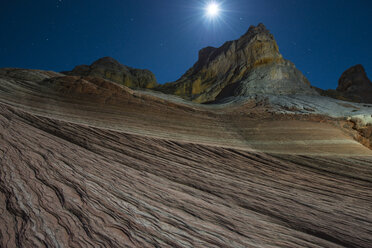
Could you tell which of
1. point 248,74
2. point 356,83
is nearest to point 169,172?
point 248,74

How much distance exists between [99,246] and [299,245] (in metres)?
2.11

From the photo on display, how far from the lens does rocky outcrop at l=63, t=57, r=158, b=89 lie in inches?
1218

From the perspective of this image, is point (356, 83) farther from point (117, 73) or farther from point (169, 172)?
point (117, 73)

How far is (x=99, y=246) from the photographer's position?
4.41ft

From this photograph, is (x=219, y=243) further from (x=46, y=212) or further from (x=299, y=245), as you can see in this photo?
(x=46, y=212)

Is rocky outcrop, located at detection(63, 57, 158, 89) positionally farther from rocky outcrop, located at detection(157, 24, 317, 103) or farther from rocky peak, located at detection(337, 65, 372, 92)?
rocky peak, located at detection(337, 65, 372, 92)

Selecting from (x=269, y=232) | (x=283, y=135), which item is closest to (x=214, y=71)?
(x=283, y=135)

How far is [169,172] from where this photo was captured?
2.89 meters

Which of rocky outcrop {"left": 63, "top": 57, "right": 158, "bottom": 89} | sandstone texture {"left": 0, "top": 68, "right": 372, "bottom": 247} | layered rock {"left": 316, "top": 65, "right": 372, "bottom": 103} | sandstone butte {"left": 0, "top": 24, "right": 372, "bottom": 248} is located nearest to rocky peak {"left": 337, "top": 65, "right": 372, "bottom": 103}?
layered rock {"left": 316, "top": 65, "right": 372, "bottom": 103}

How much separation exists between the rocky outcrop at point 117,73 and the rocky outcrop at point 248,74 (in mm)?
15713

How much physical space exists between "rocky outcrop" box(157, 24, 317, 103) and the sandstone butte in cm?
492

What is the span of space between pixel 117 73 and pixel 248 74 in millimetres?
27494

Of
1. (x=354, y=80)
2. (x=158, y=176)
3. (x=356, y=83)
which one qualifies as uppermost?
(x=354, y=80)

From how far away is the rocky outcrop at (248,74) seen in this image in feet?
36.8
